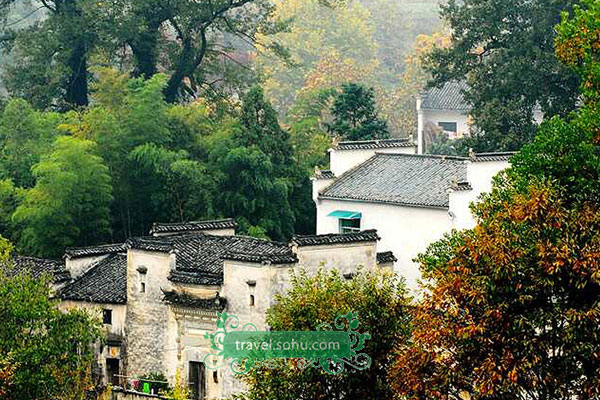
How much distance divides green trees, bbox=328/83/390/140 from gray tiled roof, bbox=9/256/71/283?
38.9ft

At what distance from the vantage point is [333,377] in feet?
75.1

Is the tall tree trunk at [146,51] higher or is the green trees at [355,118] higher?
the tall tree trunk at [146,51]

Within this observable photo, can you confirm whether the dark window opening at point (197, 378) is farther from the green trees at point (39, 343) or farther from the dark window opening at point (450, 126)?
the dark window opening at point (450, 126)

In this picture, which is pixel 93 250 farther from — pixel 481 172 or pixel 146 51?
pixel 146 51

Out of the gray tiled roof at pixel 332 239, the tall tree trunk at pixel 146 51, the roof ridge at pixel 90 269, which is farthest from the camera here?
the tall tree trunk at pixel 146 51

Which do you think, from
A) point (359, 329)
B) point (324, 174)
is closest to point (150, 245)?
point (324, 174)

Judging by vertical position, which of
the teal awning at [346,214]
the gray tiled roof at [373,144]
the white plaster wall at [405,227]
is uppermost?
the gray tiled roof at [373,144]

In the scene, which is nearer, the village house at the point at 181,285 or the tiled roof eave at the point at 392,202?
the village house at the point at 181,285

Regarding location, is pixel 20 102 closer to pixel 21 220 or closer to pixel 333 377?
pixel 21 220

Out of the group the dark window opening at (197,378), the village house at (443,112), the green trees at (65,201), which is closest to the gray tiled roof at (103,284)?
the dark window opening at (197,378)

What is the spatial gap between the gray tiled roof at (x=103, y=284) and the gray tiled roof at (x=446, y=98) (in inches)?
1029

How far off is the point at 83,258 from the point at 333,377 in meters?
10.1

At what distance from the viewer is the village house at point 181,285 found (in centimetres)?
2838

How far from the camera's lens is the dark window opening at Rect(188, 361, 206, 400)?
96.1ft
